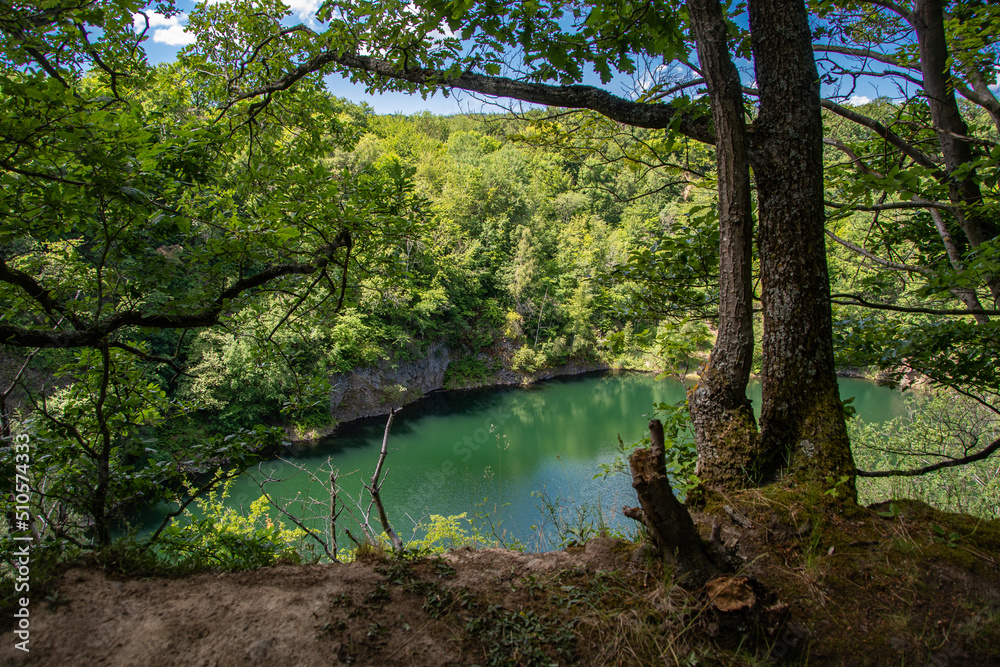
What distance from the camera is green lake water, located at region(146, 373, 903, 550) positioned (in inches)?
405

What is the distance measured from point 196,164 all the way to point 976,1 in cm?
436

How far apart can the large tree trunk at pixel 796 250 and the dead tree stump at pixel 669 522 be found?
0.74 meters

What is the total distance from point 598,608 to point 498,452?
13.3 meters

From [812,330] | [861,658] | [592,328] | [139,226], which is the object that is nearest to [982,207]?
[812,330]

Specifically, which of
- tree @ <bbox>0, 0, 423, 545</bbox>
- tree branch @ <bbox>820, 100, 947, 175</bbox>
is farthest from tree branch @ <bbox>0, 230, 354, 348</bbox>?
tree branch @ <bbox>820, 100, 947, 175</bbox>

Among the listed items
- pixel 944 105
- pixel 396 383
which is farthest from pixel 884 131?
pixel 396 383

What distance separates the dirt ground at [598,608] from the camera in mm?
1289

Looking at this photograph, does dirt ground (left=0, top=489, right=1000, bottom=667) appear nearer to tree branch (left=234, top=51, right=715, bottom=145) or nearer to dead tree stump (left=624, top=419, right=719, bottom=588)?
dead tree stump (left=624, top=419, right=719, bottom=588)

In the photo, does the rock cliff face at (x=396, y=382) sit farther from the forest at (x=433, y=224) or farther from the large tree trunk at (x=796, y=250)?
the large tree trunk at (x=796, y=250)

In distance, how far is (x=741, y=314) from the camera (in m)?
2.00

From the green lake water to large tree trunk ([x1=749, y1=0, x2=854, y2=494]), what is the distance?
5285mm

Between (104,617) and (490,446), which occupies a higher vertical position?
(104,617)

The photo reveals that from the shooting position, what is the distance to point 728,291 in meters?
2.01

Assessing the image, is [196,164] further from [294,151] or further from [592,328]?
[592,328]
